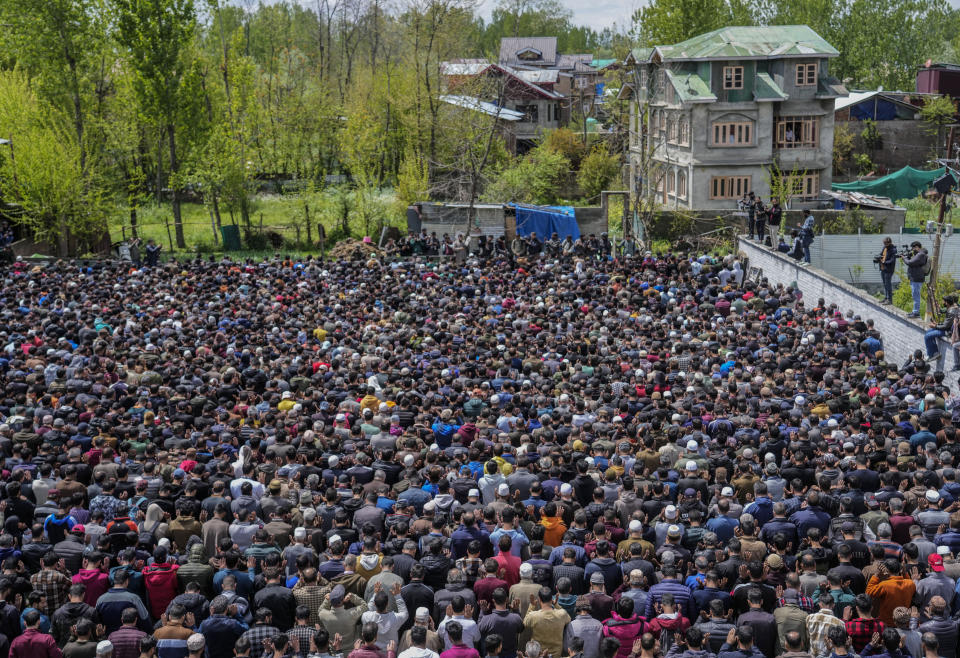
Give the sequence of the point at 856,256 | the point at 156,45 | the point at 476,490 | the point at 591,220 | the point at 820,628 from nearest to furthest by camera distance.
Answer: the point at 820,628
the point at 476,490
the point at 856,256
the point at 591,220
the point at 156,45

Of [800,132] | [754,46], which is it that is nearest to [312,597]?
[754,46]

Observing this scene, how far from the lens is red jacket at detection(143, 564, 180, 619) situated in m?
9.05

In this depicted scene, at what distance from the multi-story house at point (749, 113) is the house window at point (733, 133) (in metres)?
0.05

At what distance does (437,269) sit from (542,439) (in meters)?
15.7

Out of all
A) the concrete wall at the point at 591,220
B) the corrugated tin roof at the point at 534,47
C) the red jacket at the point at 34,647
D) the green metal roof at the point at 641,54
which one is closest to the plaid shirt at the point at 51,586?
the red jacket at the point at 34,647

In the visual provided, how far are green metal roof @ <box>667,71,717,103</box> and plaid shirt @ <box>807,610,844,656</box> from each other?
3702 cm

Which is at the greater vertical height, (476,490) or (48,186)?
(48,186)

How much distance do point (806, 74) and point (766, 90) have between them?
2241 millimetres

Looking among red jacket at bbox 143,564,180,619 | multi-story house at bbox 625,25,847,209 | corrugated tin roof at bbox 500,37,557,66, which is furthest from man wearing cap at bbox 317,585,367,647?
corrugated tin roof at bbox 500,37,557,66

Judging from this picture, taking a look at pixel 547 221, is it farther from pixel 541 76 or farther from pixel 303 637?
pixel 541 76

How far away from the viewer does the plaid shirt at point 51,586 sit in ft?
29.2

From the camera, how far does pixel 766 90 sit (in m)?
42.6

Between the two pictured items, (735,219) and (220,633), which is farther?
(735,219)

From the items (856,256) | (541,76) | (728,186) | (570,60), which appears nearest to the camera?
(856,256)
